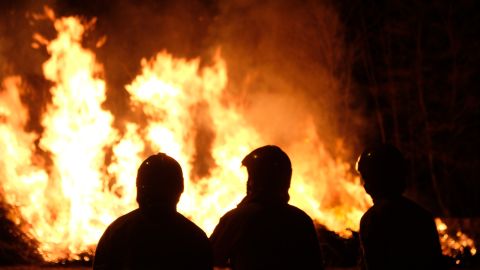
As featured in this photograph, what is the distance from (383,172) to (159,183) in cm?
167

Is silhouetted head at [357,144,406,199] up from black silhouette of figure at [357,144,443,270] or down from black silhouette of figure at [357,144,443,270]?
up

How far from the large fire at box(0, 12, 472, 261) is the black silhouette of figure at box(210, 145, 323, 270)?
205 inches

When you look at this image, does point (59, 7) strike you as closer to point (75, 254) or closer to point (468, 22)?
point (75, 254)

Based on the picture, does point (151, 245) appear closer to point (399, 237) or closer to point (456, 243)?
point (399, 237)

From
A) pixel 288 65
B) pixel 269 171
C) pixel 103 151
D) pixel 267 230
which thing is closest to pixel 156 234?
pixel 267 230

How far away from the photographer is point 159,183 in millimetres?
3117

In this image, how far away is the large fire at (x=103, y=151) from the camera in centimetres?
862

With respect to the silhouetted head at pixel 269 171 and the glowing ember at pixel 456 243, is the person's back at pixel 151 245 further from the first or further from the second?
the glowing ember at pixel 456 243

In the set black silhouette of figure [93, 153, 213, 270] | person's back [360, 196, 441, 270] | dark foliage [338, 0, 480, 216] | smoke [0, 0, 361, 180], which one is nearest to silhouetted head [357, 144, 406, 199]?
person's back [360, 196, 441, 270]

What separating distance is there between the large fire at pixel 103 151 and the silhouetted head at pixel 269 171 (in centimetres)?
523

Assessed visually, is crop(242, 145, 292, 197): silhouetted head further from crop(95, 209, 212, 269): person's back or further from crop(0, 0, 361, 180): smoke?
crop(0, 0, 361, 180): smoke

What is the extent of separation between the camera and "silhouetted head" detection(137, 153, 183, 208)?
3104 mm

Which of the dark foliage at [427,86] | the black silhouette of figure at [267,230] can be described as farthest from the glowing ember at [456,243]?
the dark foliage at [427,86]

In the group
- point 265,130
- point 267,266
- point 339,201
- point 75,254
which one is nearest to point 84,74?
point 75,254
